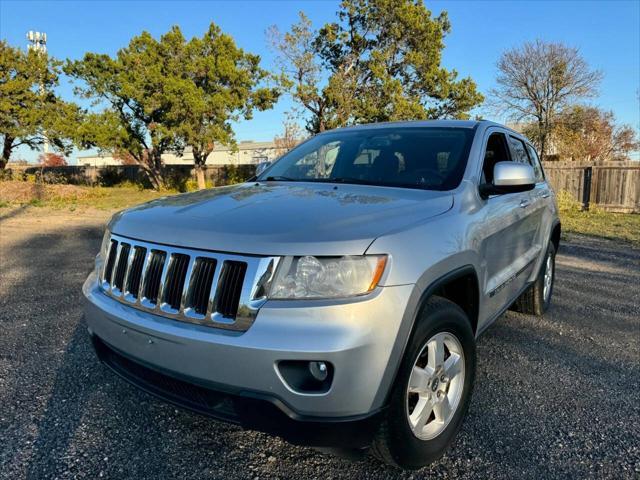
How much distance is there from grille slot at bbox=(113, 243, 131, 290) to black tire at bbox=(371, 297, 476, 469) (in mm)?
1441

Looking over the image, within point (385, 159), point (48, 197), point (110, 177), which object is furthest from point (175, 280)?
point (110, 177)

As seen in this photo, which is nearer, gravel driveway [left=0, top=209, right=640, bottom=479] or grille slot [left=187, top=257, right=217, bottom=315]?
grille slot [left=187, top=257, right=217, bottom=315]

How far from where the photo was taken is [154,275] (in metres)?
2.27

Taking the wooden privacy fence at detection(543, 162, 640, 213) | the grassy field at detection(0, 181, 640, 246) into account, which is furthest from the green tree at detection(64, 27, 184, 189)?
the wooden privacy fence at detection(543, 162, 640, 213)

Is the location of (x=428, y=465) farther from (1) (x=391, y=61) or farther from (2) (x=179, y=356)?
(1) (x=391, y=61)

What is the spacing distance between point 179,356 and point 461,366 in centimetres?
142

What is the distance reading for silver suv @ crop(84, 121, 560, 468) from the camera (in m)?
1.89

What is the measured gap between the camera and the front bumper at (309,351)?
6.06ft

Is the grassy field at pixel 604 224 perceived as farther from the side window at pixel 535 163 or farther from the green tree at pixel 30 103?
the green tree at pixel 30 103

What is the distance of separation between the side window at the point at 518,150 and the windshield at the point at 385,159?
0.99 metres

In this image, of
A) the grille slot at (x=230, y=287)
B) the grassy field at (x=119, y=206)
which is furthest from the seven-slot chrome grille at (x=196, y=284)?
the grassy field at (x=119, y=206)

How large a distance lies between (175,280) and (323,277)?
2.28 ft

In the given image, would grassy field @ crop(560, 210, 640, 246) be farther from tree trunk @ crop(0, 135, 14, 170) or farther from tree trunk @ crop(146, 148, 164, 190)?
tree trunk @ crop(0, 135, 14, 170)

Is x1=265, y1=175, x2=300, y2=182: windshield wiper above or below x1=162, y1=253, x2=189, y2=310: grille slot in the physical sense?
above
